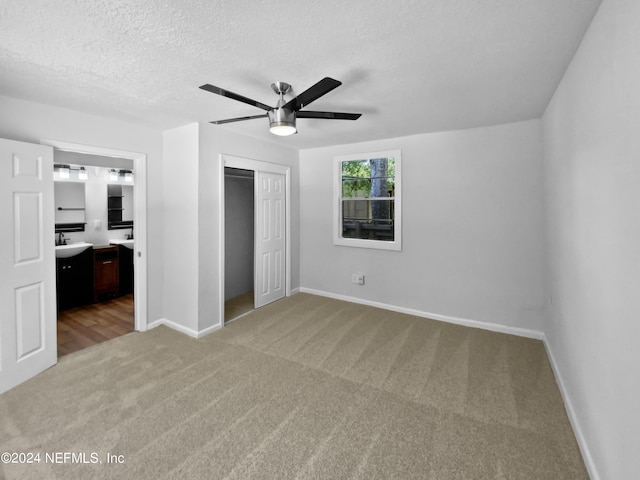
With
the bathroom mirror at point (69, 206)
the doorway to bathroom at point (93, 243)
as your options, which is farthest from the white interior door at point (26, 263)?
the bathroom mirror at point (69, 206)

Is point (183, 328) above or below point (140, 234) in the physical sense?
below

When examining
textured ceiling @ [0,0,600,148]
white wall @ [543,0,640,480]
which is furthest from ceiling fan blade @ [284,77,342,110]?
white wall @ [543,0,640,480]

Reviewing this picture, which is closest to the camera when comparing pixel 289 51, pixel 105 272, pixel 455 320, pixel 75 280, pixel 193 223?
pixel 289 51

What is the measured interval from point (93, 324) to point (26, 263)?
59.1 inches

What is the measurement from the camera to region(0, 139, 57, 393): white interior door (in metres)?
2.34

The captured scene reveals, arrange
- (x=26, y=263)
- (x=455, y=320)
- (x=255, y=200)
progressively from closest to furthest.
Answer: (x=26, y=263), (x=455, y=320), (x=255, y=200)

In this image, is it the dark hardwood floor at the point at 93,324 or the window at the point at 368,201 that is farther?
the window at the point at 368,201

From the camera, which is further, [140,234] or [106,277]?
[106,277]

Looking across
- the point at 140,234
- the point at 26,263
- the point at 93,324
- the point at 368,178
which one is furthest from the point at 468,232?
the point at 93,324

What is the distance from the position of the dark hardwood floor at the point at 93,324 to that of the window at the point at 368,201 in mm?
3134

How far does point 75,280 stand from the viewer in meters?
4.29

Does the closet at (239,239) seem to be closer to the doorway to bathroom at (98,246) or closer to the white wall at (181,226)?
the white wall at (181,226)

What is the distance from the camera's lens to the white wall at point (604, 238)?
3.83 ft

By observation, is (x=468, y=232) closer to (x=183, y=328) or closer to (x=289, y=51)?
(x=289, y=51)
